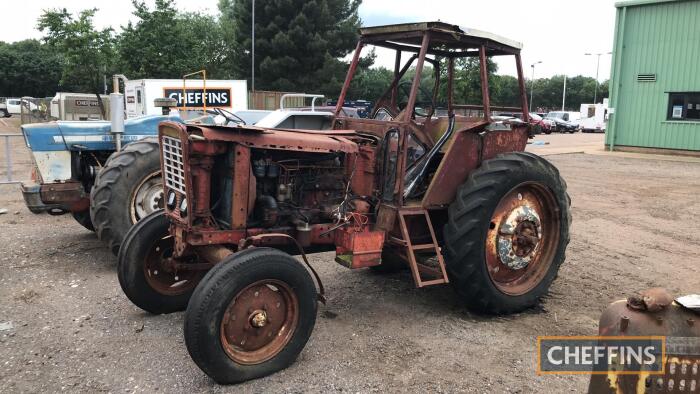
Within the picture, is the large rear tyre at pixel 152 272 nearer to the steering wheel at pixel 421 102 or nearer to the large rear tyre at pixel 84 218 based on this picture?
the steering wheel at pixel 421 102

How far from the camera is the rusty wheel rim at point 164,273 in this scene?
4766mm

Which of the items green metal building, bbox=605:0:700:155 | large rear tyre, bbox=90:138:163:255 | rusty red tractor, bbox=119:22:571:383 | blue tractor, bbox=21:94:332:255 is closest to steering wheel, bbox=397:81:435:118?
rusty red tractor, bbox=119:22:571:383

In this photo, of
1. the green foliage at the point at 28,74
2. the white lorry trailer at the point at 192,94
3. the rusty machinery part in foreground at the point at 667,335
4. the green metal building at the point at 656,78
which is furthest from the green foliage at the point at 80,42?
the green foliage at the point at 28,74

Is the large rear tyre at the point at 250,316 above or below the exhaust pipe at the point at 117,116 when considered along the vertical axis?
below

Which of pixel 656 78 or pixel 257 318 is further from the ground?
pixel 656 78

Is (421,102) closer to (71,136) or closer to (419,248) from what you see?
(419,248)

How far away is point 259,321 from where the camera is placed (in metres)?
3.72

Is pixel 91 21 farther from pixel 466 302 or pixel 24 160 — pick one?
pixel 466 302

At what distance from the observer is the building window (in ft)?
62.3

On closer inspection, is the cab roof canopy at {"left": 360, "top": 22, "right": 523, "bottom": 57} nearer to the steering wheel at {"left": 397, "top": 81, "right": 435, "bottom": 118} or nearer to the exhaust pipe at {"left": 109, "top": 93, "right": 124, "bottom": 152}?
the steering wheel at {"left": 397, "top": 81, "right": 435, "bottom": 118}

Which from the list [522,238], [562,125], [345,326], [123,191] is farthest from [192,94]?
[562,125]

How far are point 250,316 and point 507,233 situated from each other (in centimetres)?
241

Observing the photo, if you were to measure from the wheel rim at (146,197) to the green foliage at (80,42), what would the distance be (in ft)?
59.8

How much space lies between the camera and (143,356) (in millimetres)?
4113
